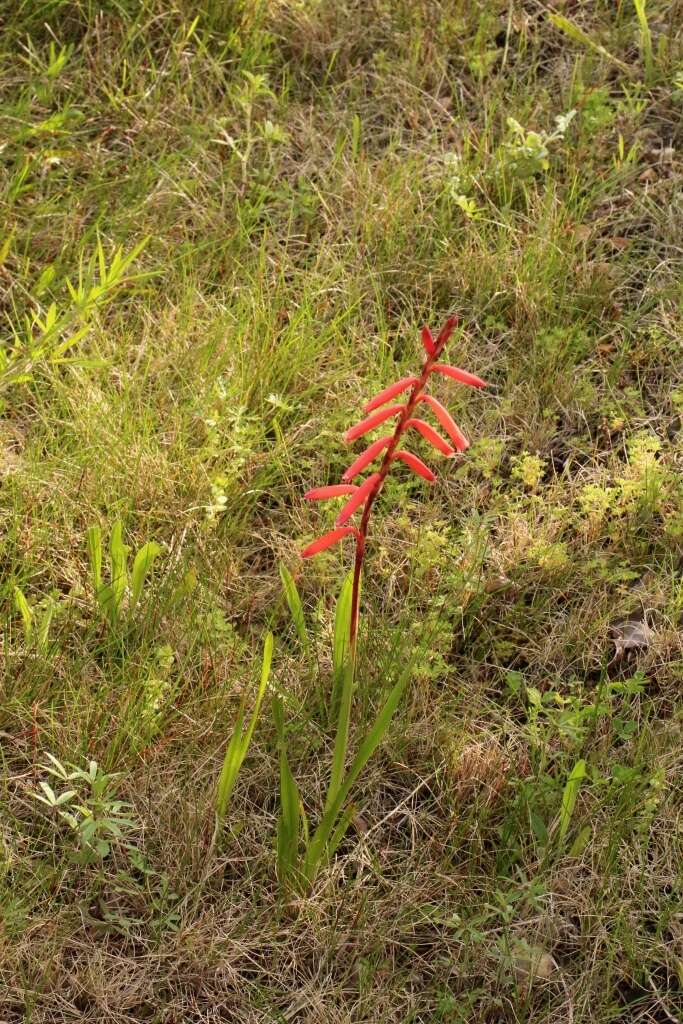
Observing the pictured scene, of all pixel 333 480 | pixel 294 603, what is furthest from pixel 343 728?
pixel 333 480

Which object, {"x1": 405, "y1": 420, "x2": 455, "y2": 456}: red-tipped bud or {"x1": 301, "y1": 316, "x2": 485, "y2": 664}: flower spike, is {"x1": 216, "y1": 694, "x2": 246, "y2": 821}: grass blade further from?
{"x1": 405, "y1": 420, "x2": 455, "y2": 456}: red-tipped bud

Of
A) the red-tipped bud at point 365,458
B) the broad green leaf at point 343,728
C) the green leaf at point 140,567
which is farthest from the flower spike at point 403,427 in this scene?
the green leaf at point 140,567

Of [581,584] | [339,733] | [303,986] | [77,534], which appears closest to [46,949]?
[303,986]

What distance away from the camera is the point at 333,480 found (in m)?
3.17

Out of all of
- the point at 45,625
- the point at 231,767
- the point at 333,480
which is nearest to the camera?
the point at 231,767

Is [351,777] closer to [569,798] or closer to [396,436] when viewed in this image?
[569,798]

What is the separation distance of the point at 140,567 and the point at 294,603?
1.14ft

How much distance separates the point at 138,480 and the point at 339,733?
1019mm

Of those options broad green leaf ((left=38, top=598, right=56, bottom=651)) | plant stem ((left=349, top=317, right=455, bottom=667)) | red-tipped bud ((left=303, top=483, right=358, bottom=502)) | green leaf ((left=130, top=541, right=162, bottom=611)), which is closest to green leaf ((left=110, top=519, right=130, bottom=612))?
green leaf ((left=130, top=541, right=162, bottom=611))

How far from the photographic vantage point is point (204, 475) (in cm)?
299

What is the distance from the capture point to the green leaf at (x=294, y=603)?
2.47 meters

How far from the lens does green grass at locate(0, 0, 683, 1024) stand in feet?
7.63

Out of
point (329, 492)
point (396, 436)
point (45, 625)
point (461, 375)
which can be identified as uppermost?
point (461, 375)

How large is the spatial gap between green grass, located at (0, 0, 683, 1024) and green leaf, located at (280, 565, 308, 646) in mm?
100
